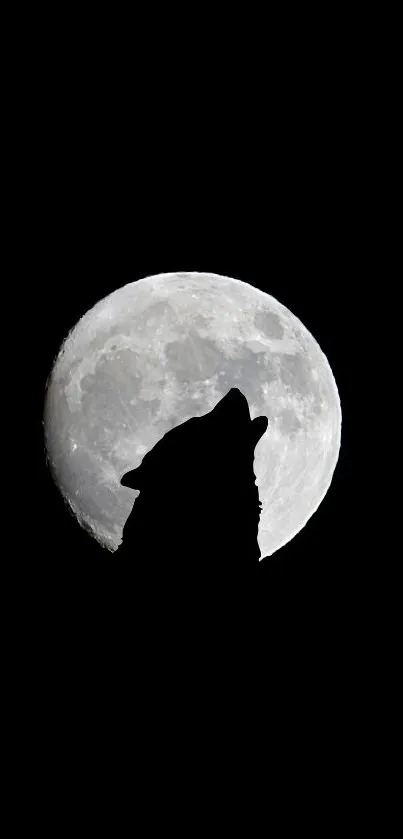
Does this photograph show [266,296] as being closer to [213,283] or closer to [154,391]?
[213,283]

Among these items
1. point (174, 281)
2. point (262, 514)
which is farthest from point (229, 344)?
point (262, 514)

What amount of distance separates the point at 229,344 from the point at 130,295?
75 cm

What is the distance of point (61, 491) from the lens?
250 inches

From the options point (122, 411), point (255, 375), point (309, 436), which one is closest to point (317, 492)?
point (309, 436)

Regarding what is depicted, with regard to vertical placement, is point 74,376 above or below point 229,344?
below

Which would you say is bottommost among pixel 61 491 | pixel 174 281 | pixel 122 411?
pixel 61 491

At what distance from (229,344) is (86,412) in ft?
3.11

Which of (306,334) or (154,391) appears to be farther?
(306,334)

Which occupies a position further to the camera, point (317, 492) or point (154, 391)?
point (317, 492)

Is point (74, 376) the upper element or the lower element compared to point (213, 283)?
lower

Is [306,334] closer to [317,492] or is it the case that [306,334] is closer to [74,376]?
[317,492]

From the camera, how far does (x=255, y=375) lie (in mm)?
6031

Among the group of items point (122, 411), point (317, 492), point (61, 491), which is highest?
point (317, 492)

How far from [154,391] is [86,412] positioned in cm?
45
